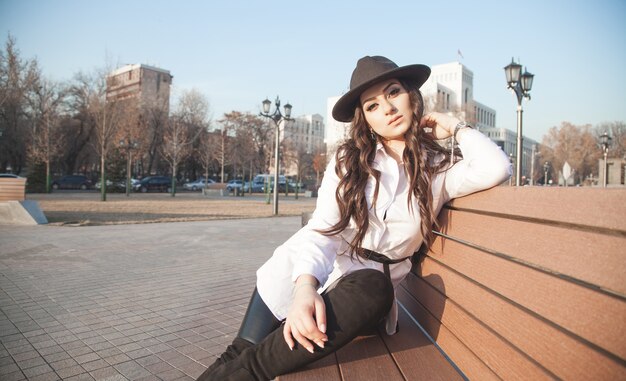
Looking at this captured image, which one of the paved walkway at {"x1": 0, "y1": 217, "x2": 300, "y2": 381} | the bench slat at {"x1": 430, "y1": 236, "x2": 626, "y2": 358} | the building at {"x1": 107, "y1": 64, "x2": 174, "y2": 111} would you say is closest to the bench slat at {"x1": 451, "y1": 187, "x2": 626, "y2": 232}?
the bench slat at {"x1": 430, "y1": 236, "x2": 626, "y2": 358}

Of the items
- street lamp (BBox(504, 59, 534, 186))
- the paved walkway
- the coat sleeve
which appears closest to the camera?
the coat sleeve

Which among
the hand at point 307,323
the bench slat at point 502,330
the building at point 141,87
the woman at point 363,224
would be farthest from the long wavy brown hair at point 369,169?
the building at point 141,87

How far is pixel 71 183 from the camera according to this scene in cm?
3559

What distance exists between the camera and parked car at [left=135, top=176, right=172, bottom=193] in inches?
1447

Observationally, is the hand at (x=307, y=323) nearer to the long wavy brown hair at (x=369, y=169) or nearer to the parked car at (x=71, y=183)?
the long wavy brown hair at (x=369, y=169)

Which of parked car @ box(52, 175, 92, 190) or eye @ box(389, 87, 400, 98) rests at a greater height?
eye @ box(389, 87, 400, 98)

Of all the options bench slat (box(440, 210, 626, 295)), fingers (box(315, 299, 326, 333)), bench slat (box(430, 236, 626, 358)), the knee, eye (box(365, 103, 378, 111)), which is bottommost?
fingers (box(315, 299, 326, 333))

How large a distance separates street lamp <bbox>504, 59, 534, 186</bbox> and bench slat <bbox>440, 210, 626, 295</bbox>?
979 centimetres

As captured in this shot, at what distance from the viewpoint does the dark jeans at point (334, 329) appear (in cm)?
142

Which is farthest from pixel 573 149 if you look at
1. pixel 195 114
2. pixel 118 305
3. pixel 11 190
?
pixel 118 305

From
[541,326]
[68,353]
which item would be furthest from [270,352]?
[68,353]

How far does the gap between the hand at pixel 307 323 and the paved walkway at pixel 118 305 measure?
1422mm

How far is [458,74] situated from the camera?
85.7 m

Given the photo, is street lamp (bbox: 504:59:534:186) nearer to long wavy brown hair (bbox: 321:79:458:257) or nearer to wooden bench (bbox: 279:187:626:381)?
long wavy brown hair (bbox: 321:79:458:257)
